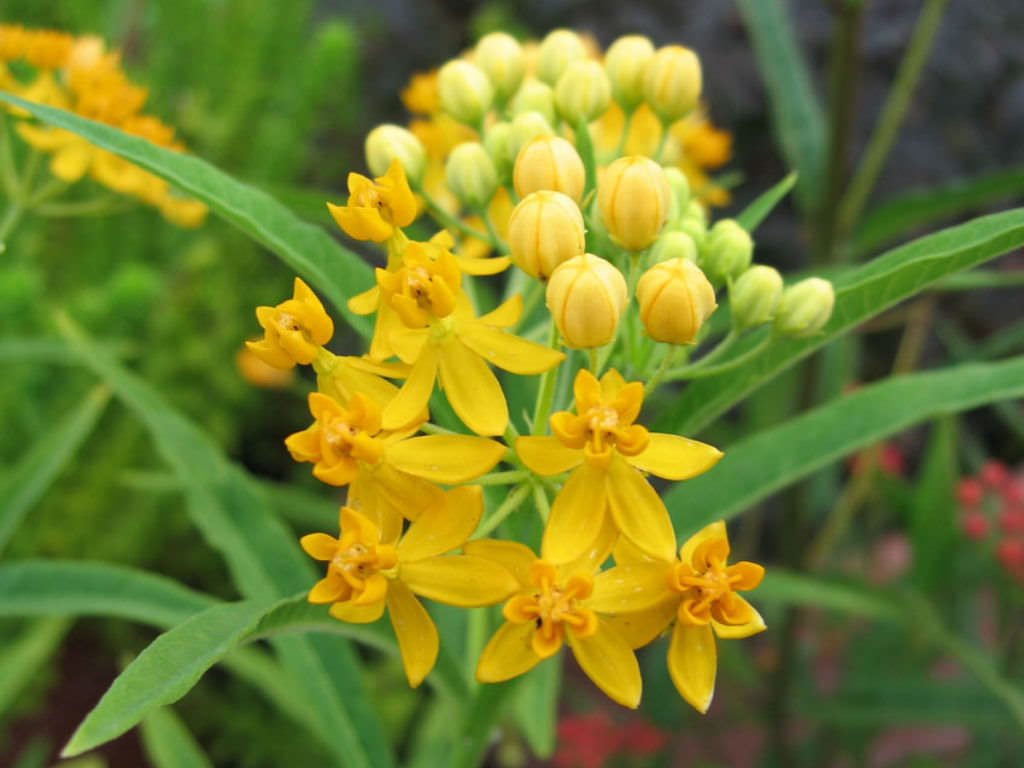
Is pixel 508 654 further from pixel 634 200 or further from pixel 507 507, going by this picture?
pixel 634 200

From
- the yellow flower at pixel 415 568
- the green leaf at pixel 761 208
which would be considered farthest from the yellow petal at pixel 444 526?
the green leaf at pixel 761 208

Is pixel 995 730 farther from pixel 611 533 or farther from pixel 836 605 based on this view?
pixel 611 533

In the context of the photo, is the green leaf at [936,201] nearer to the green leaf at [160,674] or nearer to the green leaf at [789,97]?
the green leaf at [789,97]

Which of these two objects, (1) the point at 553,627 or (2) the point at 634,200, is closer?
(1) the point at 553,627

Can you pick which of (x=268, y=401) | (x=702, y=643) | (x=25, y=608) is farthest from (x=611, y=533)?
(x=268, y=401)

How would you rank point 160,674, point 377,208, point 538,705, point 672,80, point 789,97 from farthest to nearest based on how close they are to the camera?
1. point 789,97
2. point 538,705
3. point 672,80
4. point 377,208
5. point 160,674

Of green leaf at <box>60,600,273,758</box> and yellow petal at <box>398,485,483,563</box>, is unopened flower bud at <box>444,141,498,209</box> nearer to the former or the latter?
yellow petal at <box>398,485,483,563</box>

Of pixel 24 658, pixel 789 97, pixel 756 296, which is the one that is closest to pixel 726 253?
pixel 756 296

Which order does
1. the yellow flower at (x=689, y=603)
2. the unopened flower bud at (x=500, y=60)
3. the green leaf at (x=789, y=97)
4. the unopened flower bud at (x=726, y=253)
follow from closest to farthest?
1. the yellow flower at (x=689, y=603)
2. the unopened flower bud at (x=726, y=253)
3. the unopened flower bud at (x=500, y=60)
4. the green leaf at (x=789, y=97)
